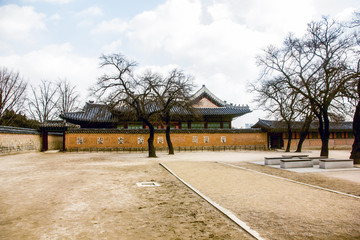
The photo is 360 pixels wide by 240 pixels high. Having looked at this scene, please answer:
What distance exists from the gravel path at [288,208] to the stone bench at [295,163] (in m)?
4.40

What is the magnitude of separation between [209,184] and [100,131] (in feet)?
67.8

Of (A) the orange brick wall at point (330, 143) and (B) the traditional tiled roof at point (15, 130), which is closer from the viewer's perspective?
(B) the traditional tiled roof at point (15, 130)

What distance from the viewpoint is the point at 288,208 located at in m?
5.13

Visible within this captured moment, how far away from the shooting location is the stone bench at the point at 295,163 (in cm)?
1214

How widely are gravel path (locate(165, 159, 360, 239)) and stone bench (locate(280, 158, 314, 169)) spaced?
4399mm

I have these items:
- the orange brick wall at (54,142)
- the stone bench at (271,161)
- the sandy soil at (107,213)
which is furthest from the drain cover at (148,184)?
the orange brick wall at (54,142)

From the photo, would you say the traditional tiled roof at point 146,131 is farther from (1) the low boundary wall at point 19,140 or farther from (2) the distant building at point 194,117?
(1) the low boundary wall at point 19,140

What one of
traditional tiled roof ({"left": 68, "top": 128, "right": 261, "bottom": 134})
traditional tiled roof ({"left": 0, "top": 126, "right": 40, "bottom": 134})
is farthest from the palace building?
traditional tiled roof ({"left": 0, "top": 126, "right": 40, "bottom": 134})

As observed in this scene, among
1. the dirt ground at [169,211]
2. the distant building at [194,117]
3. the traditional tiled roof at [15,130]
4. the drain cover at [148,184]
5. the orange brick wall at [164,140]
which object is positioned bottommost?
the drain cover at [148,184]

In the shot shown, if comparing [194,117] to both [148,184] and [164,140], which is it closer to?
[164,140]

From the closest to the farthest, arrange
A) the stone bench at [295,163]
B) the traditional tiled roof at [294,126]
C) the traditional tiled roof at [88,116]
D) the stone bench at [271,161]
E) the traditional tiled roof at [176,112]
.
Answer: the stone bench at [295,163], the stone bench at [271,161], the traditional tiled roof at [88,116], the traditional tiled roof at [176,112], the traditional tiled roof at [294,126]

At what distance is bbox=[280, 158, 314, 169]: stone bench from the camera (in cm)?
1214

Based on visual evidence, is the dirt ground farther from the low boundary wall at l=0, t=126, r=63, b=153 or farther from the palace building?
the palace building

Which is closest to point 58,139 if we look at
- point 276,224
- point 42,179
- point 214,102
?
point 214,102
